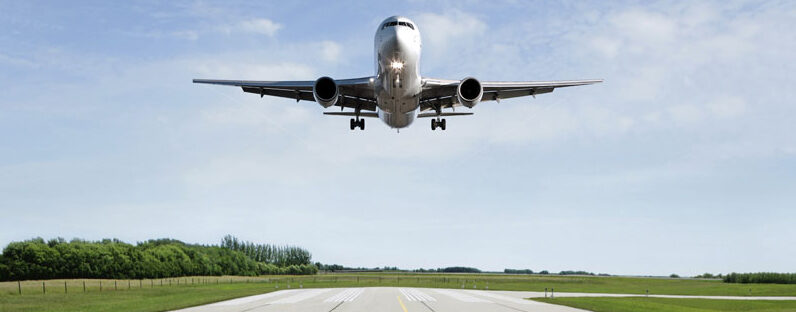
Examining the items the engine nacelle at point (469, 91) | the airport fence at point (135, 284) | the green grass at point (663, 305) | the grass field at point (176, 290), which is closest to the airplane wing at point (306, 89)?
the engine nacelle at point (469, 91)

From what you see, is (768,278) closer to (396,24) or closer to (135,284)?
(396,24)

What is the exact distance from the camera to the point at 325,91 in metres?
27.9

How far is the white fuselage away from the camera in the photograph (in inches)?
1041

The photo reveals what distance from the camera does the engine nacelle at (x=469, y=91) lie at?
28453 millimetres

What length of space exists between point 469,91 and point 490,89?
11.5ft

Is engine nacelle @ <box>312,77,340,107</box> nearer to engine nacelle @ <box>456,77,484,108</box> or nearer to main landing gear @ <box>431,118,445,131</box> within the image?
engine nacelle @ <box>456,77,484,108</box>

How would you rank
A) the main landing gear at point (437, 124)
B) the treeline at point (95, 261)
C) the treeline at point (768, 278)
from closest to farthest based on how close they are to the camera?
the main landing gear at point (437, 124)
the treeline at point (768, 278)
the treeline at point (95, 261)

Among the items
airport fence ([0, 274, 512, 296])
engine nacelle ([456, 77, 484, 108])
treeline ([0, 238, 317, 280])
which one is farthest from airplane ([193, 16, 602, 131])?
treeline ([0, 238, 317, 280])

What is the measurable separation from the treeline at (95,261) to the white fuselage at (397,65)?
7767 cm

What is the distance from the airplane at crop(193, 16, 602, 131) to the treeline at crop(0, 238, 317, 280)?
72130 millimetres

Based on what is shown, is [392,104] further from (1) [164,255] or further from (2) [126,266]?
(1) [164,255]

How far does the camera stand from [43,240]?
9644 centimetres

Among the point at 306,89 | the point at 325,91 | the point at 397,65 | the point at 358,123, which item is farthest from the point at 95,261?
the point at 397,65

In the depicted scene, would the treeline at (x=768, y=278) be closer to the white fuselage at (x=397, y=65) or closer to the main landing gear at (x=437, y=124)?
the main landing gear at (x=437, y=124)
